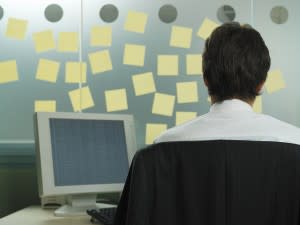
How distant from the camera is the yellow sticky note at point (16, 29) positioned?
226cm

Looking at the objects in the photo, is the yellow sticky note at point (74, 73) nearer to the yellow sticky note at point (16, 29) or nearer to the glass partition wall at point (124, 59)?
the glass partition wall at point (124, 59)

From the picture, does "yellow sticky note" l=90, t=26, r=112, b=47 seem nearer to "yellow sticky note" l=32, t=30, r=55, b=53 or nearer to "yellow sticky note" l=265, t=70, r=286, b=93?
"yellow sticky note" l=32, t=30, r=55, b=53

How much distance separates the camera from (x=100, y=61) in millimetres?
2268

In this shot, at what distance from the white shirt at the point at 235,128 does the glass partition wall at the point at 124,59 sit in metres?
1.15

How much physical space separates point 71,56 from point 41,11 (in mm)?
248

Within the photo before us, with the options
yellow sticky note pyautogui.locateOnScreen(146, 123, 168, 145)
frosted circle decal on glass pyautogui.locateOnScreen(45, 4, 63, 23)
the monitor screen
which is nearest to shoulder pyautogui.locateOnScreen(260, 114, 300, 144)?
the monitor screen

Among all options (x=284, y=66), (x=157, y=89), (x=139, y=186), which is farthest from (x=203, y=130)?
(x=284, y=66)

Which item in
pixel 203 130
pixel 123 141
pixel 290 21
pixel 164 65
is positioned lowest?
pixel 123 141

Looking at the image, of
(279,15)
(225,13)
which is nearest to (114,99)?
(225,13)

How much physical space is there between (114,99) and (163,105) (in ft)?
0.72

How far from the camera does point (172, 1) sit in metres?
2.33

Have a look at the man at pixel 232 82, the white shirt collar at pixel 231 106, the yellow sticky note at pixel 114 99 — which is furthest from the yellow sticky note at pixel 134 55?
the white shirt collar at pixel 231 106

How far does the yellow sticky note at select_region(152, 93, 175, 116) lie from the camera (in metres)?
2.27

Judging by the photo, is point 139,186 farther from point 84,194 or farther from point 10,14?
point 10,14
